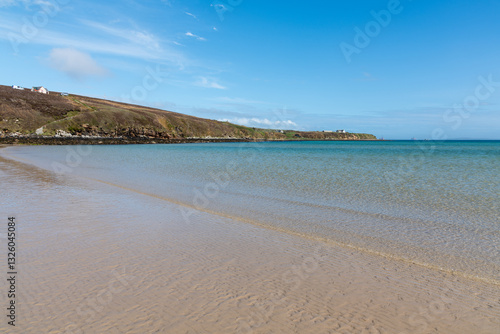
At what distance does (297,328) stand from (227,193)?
1132 centimetres

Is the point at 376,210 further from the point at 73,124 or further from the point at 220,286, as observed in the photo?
the point at 73,124

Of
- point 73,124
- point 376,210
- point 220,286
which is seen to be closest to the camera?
point 220,286

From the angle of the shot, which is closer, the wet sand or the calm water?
the wet sand

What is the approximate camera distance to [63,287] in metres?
4.86

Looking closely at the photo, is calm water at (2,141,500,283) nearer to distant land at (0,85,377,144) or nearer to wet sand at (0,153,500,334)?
wet sand at (0,153,500,334)

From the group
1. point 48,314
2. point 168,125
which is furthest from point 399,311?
point 168,125

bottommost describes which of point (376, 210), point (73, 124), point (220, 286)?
point (376, 210)

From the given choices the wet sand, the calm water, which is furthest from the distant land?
the wet sand

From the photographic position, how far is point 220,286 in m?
5.09

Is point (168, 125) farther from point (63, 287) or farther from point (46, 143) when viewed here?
point (63, 287)

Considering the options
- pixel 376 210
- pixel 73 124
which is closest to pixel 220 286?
pixel 376 210

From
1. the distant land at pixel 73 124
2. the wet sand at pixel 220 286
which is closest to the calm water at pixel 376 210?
the wet sand at pixel 220 286

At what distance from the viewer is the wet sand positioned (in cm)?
404

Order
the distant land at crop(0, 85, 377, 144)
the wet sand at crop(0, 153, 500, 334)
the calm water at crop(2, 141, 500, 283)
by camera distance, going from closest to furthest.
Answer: the wet sand at crop(0, 153, 500, 334) < the calm water at crop(2, 141, 500, 283) < the distant land at crop(0, 85, 377, 144)
